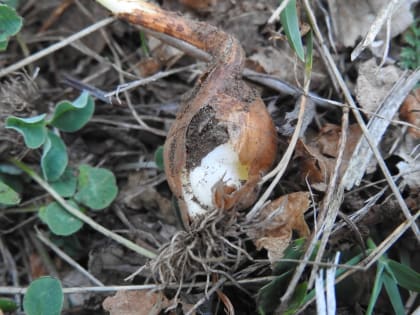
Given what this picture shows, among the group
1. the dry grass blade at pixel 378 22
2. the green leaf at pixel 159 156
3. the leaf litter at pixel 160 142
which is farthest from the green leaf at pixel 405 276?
the green leaf at pixel 159 156

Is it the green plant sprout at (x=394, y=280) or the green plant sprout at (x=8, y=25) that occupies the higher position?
the green plant sprout at (x=8, y=25)

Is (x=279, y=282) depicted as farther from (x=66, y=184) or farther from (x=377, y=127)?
(x=66, y=184)

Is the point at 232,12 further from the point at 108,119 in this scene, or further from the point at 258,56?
the point at 108,119

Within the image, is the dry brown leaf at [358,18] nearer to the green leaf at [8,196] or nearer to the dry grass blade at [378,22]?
the dry grass blade at [378,22]

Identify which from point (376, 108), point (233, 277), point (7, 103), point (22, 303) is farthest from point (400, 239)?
point (7, 103)

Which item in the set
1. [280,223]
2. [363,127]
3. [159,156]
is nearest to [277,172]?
[280,223]

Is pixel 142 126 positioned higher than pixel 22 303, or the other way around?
pixel 142 126
